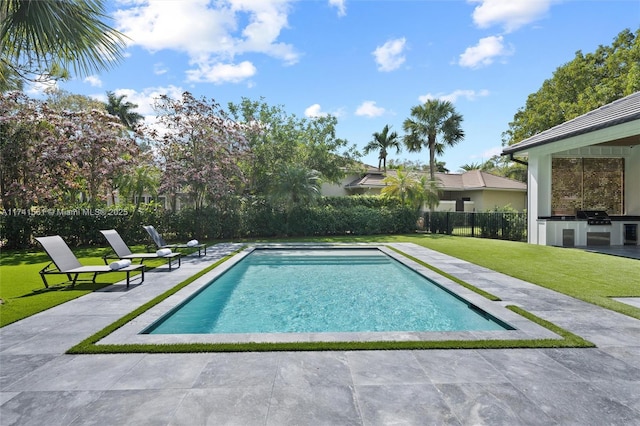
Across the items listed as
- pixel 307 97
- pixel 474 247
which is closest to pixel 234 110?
pixel 307 97

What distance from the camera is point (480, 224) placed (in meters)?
19.3

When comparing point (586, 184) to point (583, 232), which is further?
point (586, 184)

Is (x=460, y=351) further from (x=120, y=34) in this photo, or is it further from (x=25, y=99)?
(x=25, y=99)

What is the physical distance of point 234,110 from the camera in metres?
22.9

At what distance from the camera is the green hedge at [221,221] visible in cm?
1426

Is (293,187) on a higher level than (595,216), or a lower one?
higher

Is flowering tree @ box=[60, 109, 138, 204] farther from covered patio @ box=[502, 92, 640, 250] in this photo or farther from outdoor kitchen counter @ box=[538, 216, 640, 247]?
outdoor kitchen counter @ box=[538, 216, 640, 247]

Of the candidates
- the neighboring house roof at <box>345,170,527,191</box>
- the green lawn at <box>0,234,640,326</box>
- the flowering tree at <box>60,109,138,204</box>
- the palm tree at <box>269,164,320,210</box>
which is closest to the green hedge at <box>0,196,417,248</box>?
the palm tree at <box>269,164,320,210</box>

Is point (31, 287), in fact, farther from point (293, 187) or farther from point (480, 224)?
point (480, 224)

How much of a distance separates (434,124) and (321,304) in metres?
27.4

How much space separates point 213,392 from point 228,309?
12.2 feet

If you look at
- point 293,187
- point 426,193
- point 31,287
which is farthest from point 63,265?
point 426,193

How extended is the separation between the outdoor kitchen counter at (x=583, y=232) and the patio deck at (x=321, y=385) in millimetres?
11058

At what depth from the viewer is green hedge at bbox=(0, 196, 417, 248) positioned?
14.3 m
